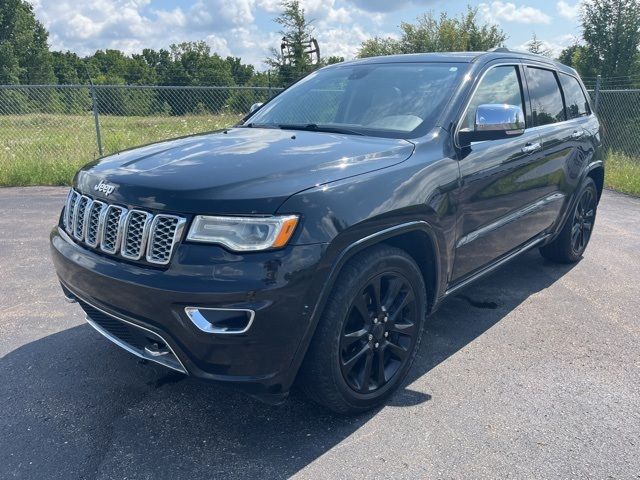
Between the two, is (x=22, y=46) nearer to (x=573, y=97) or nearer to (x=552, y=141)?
(x=573, y=97)

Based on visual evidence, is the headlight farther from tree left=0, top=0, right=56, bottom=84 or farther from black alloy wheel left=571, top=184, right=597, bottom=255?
tree left=0, top=0, right=56, bottom=84

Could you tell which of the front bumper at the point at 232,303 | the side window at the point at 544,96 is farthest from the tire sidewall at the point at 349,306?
the side window at the point at 544,96

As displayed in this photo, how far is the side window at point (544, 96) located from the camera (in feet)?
14.0

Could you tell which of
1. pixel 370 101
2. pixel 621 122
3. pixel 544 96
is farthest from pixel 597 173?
pixel 621 122

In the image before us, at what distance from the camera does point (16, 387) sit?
3121 millimetres

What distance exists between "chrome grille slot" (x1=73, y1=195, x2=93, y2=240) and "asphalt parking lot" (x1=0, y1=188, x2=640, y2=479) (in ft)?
Answer: 2.61

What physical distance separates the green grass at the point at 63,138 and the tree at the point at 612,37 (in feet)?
36.1

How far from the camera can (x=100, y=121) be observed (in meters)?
12.2

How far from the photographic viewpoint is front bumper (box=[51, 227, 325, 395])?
7.35 feet

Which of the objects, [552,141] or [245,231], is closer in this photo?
[245,231]

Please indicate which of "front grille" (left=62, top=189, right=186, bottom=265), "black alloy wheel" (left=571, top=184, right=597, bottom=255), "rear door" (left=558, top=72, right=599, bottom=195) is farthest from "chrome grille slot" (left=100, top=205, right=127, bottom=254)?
"black alloy wheel" (left=571, top=184, right=597, bottom=255)

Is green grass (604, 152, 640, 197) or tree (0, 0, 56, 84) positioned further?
tree (0, 0, 56, 84)

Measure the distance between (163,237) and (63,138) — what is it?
10.4m

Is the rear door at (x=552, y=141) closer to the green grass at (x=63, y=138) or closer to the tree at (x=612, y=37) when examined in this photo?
the green grass at (x=63, y=138)
